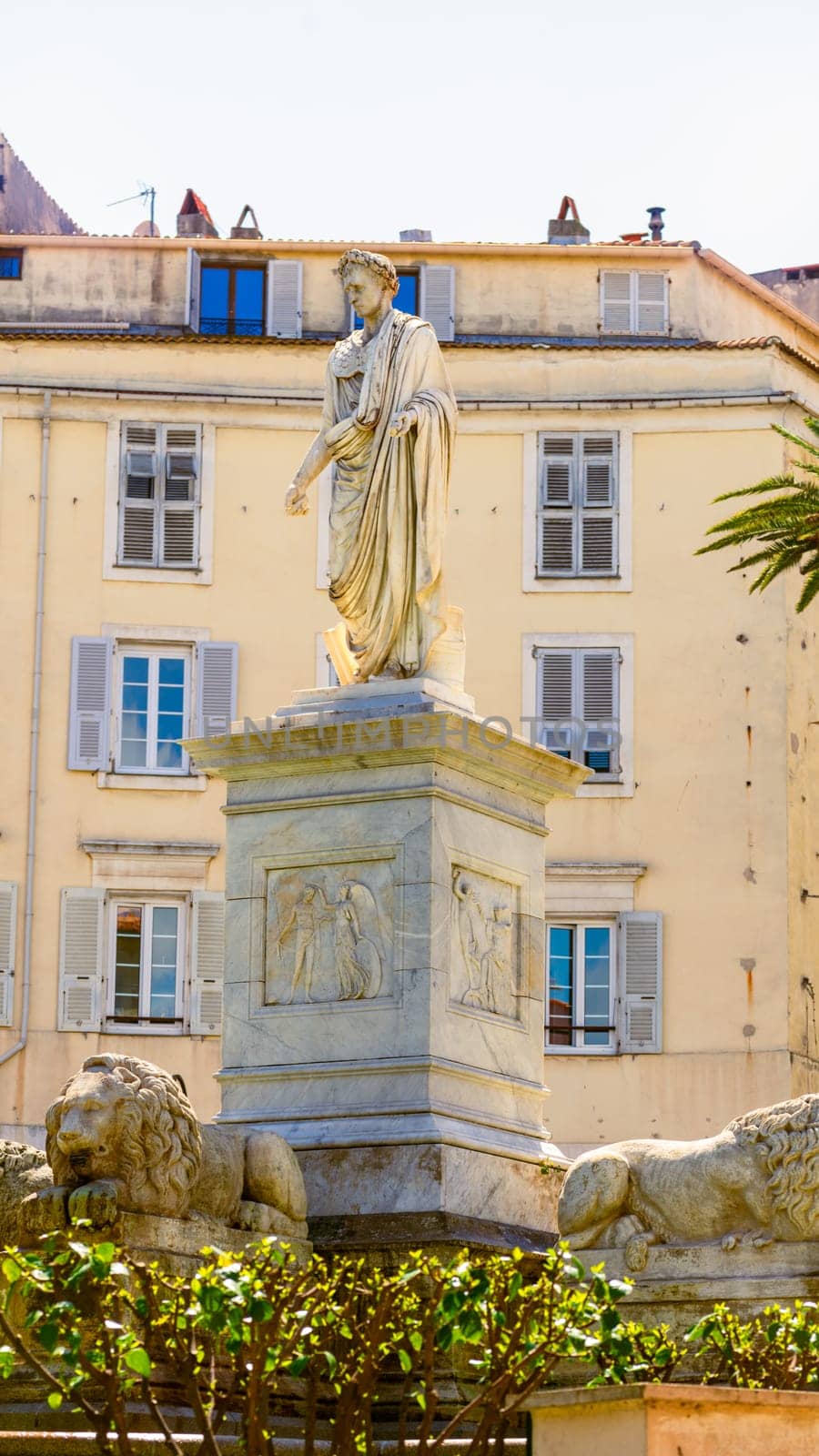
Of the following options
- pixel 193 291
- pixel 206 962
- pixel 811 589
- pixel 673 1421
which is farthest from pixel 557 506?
pixel 673 1421

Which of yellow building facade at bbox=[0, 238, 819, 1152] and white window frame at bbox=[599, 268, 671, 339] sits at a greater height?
white window frame at bbox=[599, 268, 671, 339]

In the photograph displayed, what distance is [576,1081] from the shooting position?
3319 centimetres

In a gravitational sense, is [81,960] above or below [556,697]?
below

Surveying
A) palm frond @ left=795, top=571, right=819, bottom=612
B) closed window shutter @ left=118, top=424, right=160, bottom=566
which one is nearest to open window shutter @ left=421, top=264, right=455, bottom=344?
closed window shutter @ left=118, top=424, right=160, bottom=566

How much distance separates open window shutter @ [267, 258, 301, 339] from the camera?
3684cm

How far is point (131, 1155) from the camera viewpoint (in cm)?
1155

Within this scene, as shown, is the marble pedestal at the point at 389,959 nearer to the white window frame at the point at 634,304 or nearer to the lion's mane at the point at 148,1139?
the lion's mane at the point at 148,1139

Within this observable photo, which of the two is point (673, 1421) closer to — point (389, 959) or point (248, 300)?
point (389, 959)

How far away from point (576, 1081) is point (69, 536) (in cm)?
891

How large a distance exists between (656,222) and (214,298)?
8.39 meters

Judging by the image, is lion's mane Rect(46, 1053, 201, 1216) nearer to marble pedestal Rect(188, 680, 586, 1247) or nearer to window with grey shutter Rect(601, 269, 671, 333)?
marble pedestal Rect(188, 680, 586, 1247)

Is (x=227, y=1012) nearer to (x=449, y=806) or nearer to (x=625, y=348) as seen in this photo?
(x=449, y=806)

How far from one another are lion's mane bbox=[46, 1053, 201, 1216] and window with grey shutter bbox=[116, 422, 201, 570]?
23384mm

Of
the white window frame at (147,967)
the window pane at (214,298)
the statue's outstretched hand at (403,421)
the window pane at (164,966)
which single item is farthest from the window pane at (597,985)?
the statue's outstretched hand at (403,421)
